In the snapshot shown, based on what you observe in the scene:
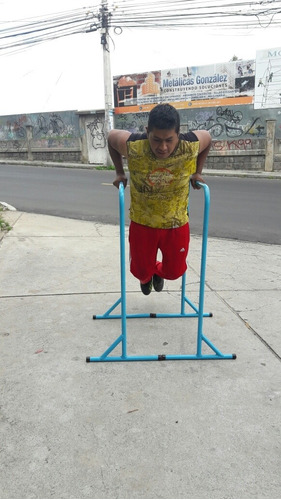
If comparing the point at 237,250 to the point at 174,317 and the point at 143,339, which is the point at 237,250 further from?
the point at 143,339

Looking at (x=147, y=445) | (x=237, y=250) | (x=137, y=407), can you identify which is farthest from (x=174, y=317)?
(x=237, y=250)

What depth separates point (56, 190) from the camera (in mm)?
11656

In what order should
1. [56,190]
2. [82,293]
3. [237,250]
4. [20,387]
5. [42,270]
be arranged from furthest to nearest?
[56,190], [237,250], [42,270], [82,293], [20,387]

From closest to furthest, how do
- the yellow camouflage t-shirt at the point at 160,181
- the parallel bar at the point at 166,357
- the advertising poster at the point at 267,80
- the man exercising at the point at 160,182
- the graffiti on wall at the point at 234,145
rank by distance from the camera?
the man exercising at the point at 160,182, the yellow camouflage t-shirt at the point at 160,181, the parallel bar at the point at 166,357, the advertising poster at the point at 267,80, the graffiti on wall at the point at 234,145

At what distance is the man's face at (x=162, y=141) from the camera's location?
2455 mm

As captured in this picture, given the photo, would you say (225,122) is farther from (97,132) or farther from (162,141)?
(162,141)

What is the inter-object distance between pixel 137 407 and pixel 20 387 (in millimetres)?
731

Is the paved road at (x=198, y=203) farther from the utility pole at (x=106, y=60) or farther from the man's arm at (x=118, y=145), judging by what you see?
the utility pole at (x=106, y=60)

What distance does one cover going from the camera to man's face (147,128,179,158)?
2.46 metres


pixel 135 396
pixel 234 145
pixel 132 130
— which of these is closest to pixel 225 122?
pixel 234 145

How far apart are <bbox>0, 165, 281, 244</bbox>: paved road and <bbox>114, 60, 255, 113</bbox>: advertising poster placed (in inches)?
262

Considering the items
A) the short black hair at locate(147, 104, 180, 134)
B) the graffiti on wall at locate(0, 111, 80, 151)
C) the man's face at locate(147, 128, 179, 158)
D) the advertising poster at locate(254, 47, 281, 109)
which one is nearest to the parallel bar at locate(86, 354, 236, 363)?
the man's face at locate(147, 128, 179, 158)

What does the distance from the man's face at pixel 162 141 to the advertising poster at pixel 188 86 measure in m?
17.4

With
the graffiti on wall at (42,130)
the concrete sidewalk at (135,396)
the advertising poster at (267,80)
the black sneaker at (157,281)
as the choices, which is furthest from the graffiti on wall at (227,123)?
the black sneaker at (157,281)
